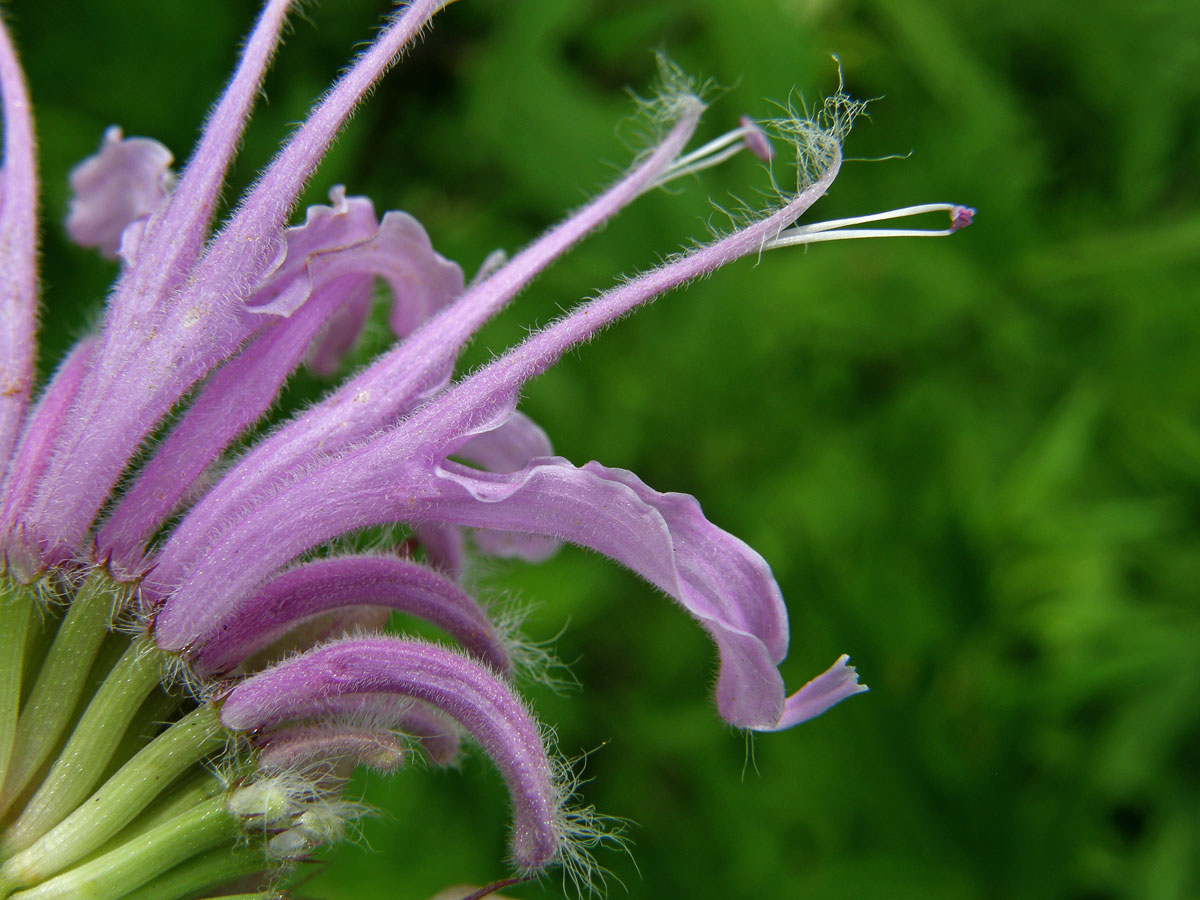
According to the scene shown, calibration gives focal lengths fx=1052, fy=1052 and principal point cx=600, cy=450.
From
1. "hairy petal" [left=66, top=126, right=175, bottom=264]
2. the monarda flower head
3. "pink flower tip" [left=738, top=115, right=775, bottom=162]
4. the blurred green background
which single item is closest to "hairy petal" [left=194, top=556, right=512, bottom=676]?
the monarda flower head

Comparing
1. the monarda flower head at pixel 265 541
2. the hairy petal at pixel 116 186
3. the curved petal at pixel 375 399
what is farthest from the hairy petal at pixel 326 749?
the hairy petal at pixel 116 186

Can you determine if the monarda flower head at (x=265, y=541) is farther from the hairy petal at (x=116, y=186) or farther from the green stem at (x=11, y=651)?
the hairy petal at (x=116, y=186)

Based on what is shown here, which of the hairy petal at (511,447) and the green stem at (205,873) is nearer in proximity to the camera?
the green stem at (205,873)

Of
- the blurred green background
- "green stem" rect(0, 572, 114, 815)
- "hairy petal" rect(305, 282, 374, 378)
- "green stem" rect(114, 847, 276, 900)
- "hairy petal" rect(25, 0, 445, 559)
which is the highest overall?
"hairy petal" rect(25, 0, 445, 559)

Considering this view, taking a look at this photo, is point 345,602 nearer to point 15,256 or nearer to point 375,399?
point 375,399

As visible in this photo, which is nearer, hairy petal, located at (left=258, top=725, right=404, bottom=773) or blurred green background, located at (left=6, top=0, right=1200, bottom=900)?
hairy petal, located at (left=258, top=725, right=404, bottom=773)

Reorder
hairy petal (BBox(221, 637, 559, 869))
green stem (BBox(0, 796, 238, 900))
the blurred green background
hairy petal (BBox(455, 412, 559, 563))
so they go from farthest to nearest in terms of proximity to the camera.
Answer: the blurred green background
hairy petal (BBox(455, 412, 559, 563))
hairy petal (BBox(221, 637, 559, 869))
green stem (BBox(0, 796, 238, 900))

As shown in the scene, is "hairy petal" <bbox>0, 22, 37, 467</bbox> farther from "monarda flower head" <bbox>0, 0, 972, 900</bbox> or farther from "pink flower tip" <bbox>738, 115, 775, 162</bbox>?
"pink flower tip" <bbox>738, 115, 775, 162</bbox>
